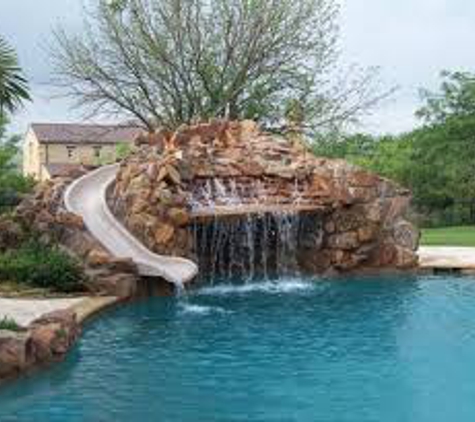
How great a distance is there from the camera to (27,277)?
605 inches

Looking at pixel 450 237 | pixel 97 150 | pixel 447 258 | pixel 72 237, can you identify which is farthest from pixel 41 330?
pixel 97 150

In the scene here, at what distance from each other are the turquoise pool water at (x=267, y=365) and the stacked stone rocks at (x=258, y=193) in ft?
7.79

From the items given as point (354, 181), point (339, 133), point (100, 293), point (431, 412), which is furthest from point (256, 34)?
point (431, 412)

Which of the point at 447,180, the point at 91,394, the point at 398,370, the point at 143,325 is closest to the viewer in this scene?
the point at 91,394

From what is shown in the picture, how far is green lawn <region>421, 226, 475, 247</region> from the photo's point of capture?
26.0 meters

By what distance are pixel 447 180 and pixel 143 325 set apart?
77.7 feet

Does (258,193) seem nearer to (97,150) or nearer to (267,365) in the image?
(267,365)

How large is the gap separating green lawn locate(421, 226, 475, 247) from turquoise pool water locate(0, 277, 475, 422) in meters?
9.95

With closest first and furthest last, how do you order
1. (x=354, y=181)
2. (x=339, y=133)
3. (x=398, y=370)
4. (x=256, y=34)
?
(x=398, y=370) → (x=354, y=181) → (x=256, y=34) → (x=339, y=133)

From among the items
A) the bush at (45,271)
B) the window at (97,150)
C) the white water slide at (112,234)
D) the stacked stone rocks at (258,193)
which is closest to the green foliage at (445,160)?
the stacked stone rocks at (258,193)

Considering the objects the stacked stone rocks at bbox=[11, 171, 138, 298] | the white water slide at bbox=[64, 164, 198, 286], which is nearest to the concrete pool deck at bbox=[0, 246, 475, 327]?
→ the stacked stone rocks at bbox=[11, 171, 138, 298]

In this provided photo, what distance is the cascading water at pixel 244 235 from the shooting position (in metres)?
18.7

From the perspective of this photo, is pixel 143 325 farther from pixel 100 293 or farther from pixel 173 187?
pixel 173 187

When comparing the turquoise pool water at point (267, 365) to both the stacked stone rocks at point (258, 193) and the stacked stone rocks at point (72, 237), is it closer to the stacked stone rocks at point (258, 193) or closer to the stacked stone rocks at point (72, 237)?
the stacked stone rocks at point (72, 237)
